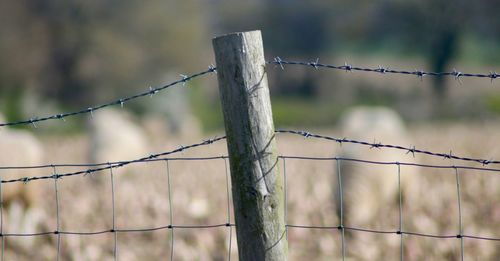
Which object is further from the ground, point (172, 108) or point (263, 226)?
point (172, 108)

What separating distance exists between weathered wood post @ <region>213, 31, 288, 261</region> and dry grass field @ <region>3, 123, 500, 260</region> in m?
2.31

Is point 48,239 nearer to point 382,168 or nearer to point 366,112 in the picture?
point 382,168

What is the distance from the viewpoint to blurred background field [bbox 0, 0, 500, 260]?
1385cm

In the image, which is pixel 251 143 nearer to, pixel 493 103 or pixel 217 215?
pixel 217 215

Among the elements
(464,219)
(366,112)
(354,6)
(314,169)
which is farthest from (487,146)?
(354,6)

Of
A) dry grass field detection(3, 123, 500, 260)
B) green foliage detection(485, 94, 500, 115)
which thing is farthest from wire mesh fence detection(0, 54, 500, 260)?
green foliage detection(485, 94, 500, 115)

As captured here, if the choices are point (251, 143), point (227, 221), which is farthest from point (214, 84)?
point (251, 143)

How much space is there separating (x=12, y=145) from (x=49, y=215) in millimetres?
1173

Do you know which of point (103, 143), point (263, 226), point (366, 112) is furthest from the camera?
→ point (103, 143)

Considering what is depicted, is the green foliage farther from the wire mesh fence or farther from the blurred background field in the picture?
the wire mesh fence

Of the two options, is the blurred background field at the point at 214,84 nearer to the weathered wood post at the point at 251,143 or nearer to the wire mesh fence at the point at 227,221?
the wire mesh fence at the point at 227,221

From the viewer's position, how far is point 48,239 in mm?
10508

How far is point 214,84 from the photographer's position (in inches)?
1742

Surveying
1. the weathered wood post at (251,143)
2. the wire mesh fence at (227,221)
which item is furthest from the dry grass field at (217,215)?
the weathered wood post at (251,143)
